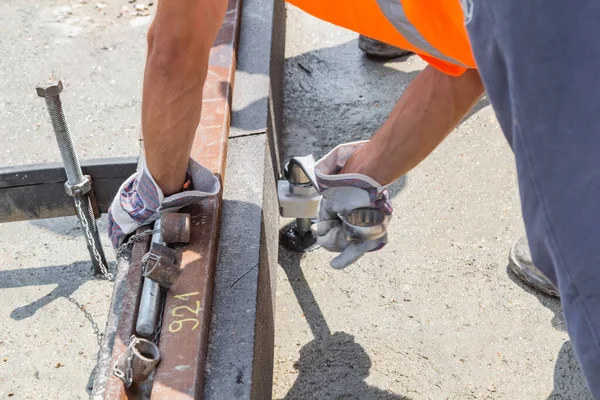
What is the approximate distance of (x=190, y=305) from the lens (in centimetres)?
211

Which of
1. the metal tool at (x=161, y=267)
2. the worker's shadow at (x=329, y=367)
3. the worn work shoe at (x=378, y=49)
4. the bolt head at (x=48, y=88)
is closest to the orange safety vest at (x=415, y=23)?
the metal tool at (x=161, y=267)

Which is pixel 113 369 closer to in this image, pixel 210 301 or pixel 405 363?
pixel 210 301

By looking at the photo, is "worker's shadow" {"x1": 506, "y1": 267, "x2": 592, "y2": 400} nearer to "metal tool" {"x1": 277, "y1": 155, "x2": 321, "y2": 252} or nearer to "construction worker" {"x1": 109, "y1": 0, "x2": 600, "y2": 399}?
"construction worker" {"x1": 109, "y1": 0, "x2": 600, "y2": 399}

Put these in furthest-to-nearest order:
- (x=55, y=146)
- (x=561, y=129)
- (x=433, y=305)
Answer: (x=55, y=146) → (x=433, y=305) → (x=561, y=129)

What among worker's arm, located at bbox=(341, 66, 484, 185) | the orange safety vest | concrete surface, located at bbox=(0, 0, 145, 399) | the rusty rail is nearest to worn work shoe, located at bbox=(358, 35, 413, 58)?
concrete surface, located at bbox=(0, 0, 145, 399)

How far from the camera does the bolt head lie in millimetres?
2510

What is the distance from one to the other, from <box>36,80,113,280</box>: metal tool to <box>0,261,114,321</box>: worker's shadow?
10cm

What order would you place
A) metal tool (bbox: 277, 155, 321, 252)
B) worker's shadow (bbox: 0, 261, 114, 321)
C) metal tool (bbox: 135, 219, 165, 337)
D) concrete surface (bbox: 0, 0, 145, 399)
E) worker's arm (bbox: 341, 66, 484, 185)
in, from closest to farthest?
metal tool (bbox: 135, 219, 165, 337) → worker's arm (bbox: 341, 66, 484, 185) → metal tool (bbox: 277, 155, 321, 252) → concrete surface (bbox: 0, 0, 145, 399) → worker's shadow (bbox: 0, 261, 114, 321)

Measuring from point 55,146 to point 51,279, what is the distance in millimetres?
862

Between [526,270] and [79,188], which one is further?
[526,270]

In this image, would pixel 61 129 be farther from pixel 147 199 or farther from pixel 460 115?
pixel 460 115

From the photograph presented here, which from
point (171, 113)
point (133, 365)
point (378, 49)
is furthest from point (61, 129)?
point (378, 49)

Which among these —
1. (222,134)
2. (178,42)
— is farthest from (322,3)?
(222,134)

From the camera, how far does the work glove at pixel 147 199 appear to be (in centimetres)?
233
